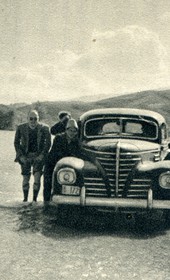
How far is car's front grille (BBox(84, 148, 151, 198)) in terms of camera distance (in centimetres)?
673

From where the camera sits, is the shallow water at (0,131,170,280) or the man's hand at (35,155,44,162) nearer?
the shallow water at (0,131,170,280)

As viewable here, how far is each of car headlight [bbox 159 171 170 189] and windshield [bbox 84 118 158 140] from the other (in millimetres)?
1267

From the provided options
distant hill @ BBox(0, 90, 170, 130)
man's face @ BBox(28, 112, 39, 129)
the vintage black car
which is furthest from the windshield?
distant hill @ BBox(0, 90, 170, 130)

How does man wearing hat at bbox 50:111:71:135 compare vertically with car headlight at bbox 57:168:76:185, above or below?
above

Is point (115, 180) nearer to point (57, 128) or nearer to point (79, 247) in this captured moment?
point (79, 247)

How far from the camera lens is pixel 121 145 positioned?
681 cm

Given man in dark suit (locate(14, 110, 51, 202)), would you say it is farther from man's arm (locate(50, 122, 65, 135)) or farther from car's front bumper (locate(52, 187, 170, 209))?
car's front bumper (locate(52, 187, 170, 209))

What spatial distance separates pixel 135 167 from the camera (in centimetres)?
677

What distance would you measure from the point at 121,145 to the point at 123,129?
3.91 feet

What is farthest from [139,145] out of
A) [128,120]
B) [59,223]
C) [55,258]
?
[55,258]

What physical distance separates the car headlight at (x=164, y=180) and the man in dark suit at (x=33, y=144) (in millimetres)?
2655

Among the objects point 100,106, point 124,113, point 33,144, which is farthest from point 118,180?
point 100,106

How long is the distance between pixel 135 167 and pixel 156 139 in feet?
4.29

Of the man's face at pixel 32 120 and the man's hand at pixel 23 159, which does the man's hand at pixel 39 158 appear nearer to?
the man's hand at pixel 23 159
